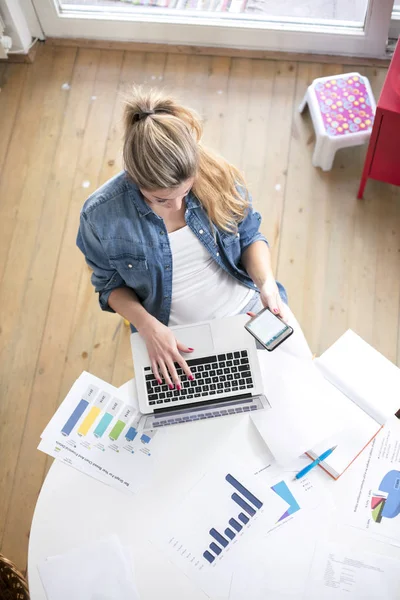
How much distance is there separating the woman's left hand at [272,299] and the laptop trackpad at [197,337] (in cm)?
17

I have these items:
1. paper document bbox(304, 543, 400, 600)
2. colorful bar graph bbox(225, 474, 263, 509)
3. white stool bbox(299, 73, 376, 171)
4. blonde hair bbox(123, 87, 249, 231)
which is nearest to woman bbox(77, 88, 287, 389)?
blonde hair bbox(123, 87, 249, 231)

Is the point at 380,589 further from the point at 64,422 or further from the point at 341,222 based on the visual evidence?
the point at 341,222

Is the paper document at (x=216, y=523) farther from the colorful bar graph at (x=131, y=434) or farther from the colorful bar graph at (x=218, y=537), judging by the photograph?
the colorful bar graph at (x=131, y=434)

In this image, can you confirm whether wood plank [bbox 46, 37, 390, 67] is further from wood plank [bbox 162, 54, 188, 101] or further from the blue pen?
the blue pen

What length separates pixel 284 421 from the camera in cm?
142

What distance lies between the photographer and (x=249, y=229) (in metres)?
1.67

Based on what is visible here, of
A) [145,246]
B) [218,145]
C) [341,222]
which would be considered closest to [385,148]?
[341,222]

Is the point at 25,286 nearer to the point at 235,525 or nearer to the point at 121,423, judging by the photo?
the point at 121,423

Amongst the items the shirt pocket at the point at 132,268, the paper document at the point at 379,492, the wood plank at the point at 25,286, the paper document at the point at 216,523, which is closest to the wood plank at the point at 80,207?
the wood plank at the point at 25,286

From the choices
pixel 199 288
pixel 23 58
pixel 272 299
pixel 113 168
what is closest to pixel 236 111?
pixel 113 168

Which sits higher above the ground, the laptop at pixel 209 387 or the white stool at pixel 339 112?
the white stool at pixel 339 112

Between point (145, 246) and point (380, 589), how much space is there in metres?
0.91

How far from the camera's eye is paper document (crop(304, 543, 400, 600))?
4.25 ft

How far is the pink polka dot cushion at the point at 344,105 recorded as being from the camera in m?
2.34
